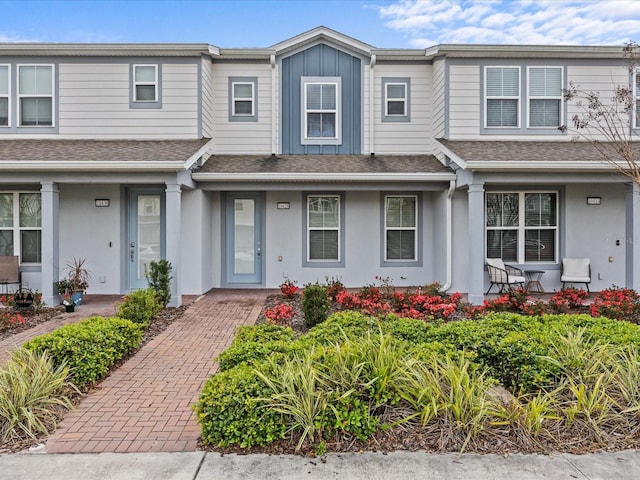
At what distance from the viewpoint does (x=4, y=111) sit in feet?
35.6

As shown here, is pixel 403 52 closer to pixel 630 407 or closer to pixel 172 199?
pixel 172 199

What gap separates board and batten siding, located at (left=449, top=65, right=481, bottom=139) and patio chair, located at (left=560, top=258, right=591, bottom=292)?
146 inches

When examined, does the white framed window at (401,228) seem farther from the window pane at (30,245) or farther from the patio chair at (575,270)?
the window pane at (30,245)

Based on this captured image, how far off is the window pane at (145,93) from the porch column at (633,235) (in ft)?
35.8

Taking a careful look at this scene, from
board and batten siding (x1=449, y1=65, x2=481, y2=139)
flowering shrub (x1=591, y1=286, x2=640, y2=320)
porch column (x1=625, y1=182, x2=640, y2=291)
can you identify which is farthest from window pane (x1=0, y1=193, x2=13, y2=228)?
porch column (x1=625, y1=182, x2=640, y2=291)

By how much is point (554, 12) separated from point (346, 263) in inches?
391

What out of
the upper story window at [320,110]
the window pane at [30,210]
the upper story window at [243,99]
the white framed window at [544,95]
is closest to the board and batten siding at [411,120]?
the upper story window at [320,110]

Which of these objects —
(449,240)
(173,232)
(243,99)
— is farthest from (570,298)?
(243,99)

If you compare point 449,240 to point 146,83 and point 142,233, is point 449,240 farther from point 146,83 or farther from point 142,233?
point 146,83

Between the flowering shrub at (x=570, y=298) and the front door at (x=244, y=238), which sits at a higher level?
the front door at (x=244, y=238)

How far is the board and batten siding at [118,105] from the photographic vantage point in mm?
10820

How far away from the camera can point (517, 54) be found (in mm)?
10773

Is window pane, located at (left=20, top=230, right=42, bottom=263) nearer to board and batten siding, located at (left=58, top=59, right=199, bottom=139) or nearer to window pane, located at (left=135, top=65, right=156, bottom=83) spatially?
board and batten siding, located at (left=58, top=59, right=199, bottom=139)

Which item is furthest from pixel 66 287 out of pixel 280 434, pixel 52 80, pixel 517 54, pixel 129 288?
pixel 517 54
